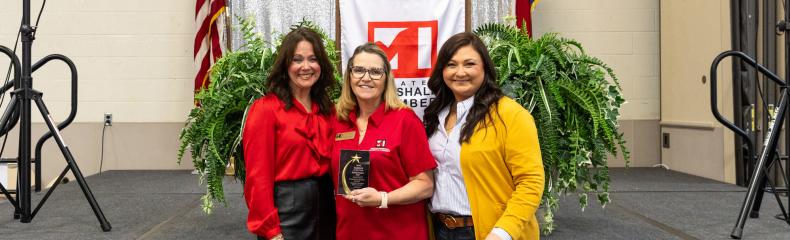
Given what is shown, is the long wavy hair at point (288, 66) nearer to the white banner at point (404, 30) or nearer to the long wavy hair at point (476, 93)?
the long wavy hair at point (476, 93)

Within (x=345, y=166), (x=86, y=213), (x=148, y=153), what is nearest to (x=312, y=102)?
(x=345, y=166)

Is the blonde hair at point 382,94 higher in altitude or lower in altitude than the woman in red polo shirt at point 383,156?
higher

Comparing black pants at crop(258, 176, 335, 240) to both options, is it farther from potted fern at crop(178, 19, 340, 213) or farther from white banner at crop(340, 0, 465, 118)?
white banner at crop(340, 0, 465, 118)

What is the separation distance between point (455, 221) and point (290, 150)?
499 millimetres

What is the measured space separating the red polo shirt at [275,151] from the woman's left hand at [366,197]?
0.73 ft

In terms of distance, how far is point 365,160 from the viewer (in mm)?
1518

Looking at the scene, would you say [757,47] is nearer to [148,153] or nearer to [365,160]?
[365,160]

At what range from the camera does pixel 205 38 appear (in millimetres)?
5961

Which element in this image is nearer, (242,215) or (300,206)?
(300,206)

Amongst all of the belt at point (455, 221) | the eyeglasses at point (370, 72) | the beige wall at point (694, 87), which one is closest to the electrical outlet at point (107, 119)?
the eyeglasses at point (370, 72)

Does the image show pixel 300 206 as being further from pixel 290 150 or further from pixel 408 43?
pixel 408 43

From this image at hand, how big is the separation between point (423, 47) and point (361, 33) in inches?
11.9

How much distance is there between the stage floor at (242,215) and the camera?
3166 millimetres

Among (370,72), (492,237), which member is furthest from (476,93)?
(492,237)
